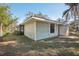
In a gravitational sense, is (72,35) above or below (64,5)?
below

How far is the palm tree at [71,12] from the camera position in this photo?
684cm

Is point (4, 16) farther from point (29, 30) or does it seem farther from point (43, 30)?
point (43, 30)

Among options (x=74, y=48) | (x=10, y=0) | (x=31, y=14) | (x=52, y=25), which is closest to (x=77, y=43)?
(x=74, y=48)

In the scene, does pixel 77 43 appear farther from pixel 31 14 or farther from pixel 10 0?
pixel 10 0

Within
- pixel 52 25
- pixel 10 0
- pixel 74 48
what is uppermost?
pixel 10 0

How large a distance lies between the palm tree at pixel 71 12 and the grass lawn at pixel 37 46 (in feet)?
1.38

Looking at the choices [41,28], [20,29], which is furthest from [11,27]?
[41,28]

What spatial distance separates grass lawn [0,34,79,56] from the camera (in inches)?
269

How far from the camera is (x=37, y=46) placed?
687 centimetres

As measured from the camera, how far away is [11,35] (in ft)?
22.5

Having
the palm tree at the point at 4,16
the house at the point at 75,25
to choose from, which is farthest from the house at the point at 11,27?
the house at the point at 75,25

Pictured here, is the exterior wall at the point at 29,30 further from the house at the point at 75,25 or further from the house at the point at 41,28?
the house at the point at 75,25

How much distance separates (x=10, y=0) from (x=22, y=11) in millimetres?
294


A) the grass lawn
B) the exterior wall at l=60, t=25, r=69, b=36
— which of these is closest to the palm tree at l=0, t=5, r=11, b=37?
the grass lawn
